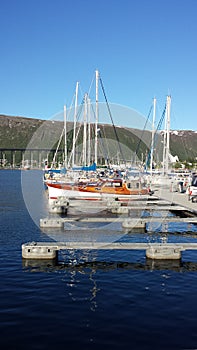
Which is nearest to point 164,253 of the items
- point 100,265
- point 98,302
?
point 100,265

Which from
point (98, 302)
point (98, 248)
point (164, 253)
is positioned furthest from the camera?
point (164, 253)

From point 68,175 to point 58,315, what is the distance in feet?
163

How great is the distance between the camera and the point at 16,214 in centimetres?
3734

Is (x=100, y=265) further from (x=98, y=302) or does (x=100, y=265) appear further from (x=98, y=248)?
(x=98, y=302)

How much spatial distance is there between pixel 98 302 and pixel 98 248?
5151 millimetres

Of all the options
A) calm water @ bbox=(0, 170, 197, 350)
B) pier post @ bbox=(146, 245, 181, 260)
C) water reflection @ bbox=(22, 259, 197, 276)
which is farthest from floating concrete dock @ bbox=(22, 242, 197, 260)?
calm water @ bbox=(0, 170, 197, 350)

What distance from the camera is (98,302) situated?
43.5 ft

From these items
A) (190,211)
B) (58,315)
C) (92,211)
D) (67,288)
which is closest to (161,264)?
(67,288)

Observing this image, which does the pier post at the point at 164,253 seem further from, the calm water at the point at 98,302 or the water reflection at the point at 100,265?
the calm water at the point at 98,302

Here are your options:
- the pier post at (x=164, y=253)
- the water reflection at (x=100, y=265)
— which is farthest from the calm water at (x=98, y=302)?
the pier post at (x=164, y=253)

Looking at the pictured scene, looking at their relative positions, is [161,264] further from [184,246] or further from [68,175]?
[68,175]

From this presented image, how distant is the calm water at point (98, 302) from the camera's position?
412 inches

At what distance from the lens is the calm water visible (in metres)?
10.5

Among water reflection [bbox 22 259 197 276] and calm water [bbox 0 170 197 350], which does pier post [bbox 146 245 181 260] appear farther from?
calm water [bbox 0 170 197 350]
